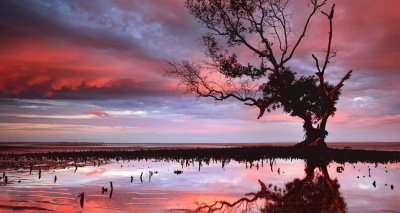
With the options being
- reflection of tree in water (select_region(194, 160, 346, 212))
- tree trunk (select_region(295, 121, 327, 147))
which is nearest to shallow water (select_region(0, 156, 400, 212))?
reflection of tree in water (select_region(194, 160, 346, 212))

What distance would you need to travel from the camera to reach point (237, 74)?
113ft

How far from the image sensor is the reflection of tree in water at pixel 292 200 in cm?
1213

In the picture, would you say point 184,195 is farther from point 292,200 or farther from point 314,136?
point 314,136

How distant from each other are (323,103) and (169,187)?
27396mm

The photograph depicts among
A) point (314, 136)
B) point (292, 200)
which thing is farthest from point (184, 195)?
point (314, 136)

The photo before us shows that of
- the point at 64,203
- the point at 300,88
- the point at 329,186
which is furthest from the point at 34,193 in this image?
the point at 300,88

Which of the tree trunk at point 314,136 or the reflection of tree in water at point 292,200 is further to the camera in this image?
the tree trunk at point 314,136

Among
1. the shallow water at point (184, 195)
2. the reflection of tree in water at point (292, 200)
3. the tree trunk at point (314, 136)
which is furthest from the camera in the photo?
the tree trunk at point (314, 136)

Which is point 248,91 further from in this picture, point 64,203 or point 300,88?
point 64,203

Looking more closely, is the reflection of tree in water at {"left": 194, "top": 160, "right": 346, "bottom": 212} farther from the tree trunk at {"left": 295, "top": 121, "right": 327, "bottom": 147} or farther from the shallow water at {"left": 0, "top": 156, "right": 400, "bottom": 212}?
the tree trunk at {"left": 295, "top": 121, "right": 327, "bottom": 147}

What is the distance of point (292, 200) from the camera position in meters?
13.7

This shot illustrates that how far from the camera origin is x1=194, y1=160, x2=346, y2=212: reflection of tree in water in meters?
12.1

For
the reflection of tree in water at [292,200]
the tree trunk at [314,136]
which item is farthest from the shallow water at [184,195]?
the tree trunk at [314,136]

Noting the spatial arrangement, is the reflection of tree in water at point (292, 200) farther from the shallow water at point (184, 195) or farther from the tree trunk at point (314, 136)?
the tree trunk at point (314, 136)
